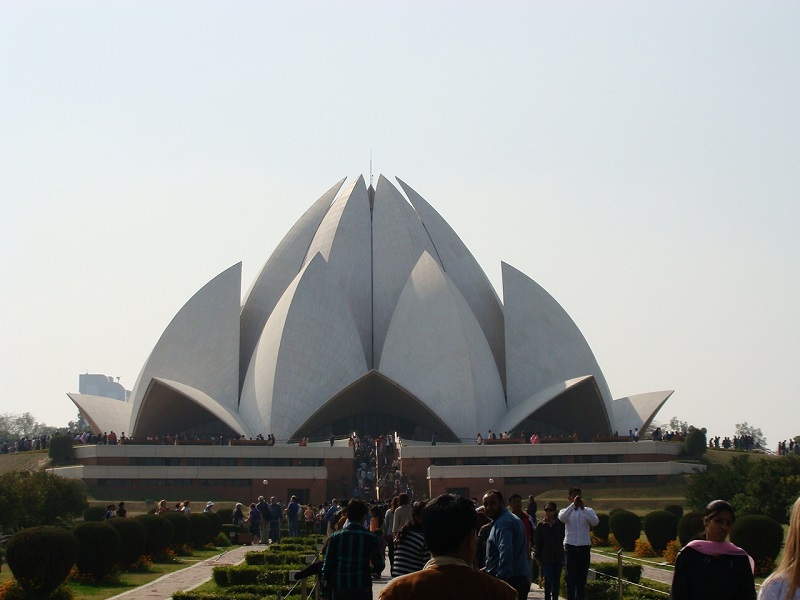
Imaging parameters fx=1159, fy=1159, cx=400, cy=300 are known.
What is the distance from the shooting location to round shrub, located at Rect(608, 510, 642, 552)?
676 inches

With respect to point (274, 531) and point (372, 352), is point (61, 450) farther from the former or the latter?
point (274, 531)

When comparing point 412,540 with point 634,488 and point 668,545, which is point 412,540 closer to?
point 668,545

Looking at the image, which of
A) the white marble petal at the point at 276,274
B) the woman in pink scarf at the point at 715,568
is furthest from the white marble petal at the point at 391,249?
the woman in pink scarf at the point at 715,568

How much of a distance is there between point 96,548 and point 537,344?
2717 cm

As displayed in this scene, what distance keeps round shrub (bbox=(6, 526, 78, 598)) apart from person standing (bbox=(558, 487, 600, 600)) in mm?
4666

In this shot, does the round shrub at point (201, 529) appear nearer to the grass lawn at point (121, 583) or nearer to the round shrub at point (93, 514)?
the grass lawn at point (121, 583)

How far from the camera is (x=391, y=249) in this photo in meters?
40.8

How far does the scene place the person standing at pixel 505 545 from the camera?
684cm

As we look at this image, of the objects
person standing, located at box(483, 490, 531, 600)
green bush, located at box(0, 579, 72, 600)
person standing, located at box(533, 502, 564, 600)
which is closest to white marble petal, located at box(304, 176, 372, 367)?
green bush, located at box(0, 579, 72, 600)

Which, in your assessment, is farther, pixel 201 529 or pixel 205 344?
pixel 205 344

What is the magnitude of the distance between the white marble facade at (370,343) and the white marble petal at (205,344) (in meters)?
0.05

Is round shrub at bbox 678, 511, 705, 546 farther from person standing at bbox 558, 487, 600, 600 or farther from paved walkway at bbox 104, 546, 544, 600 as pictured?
person standing at bbox 558, 487, 600, 600

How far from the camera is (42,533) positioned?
424 inches

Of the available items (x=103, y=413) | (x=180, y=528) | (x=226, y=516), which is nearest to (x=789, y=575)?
(x=180, y=528)
